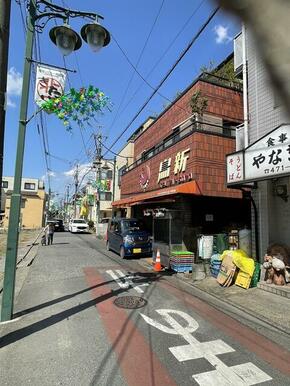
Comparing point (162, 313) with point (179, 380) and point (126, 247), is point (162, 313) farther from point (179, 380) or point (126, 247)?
point (126, 247)

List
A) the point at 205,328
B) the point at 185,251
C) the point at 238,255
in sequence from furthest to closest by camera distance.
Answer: the point at 185,251 < the point at 238,255 < the point at 205,328

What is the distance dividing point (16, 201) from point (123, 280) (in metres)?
5.02

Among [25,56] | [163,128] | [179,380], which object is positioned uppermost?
[163,128]

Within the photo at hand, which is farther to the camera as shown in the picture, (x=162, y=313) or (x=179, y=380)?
(x=162, y=313)

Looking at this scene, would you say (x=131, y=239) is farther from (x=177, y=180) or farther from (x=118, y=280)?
(x=118, y=280)

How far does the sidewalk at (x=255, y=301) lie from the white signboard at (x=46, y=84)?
6229 millimetres

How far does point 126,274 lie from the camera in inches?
443

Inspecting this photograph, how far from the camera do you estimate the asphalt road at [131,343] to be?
13.5ft

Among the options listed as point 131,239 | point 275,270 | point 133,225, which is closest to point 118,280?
point 275,270

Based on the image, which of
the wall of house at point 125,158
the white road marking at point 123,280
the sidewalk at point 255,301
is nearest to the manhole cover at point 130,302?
the white road marking at point 123,280

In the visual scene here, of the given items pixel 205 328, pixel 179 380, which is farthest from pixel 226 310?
pixel 179 380

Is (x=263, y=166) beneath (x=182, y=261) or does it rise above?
above

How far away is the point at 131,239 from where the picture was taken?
1560 centimetres

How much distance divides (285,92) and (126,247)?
48.3 ft
